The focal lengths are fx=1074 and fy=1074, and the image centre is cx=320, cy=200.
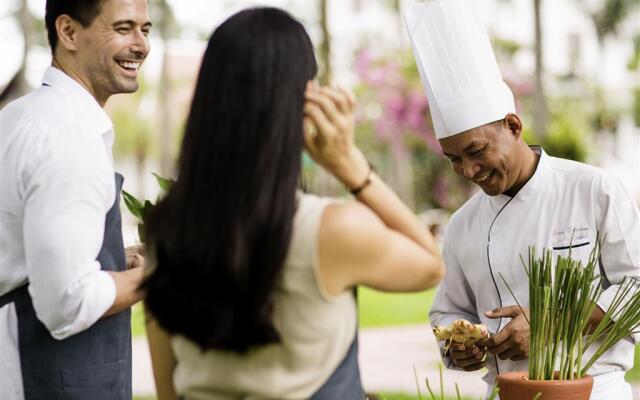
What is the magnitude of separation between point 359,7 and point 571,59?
11.1 meters

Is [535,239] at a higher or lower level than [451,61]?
lower

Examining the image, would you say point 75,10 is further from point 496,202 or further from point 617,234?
point 617,234

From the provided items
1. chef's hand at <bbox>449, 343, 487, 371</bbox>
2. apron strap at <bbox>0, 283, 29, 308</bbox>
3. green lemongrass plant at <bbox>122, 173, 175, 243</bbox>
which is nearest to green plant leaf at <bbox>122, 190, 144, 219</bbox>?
green lemongrass plant at <bbox>122, 173, 175, 243</bbox>

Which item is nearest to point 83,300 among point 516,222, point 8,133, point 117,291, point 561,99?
point 117,291

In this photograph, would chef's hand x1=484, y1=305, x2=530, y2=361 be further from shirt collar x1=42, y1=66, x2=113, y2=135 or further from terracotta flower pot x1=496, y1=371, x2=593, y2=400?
shirt collar x1=42, y1=66, x2=113, y2=135

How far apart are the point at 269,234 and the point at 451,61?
1.26m

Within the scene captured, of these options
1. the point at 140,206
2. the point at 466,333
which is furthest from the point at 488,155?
the point at 140,206

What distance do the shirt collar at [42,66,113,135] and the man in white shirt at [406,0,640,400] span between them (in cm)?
90

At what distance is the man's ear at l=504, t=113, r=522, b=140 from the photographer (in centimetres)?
292

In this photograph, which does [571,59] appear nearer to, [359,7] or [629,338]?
[359,7]

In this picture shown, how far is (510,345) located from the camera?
265 centimetres

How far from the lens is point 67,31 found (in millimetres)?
2604

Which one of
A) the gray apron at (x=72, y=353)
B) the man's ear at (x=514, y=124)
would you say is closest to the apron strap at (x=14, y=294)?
the gray apron at (x=72, y=353)

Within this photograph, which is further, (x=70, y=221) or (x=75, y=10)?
(x=75, y=10)
